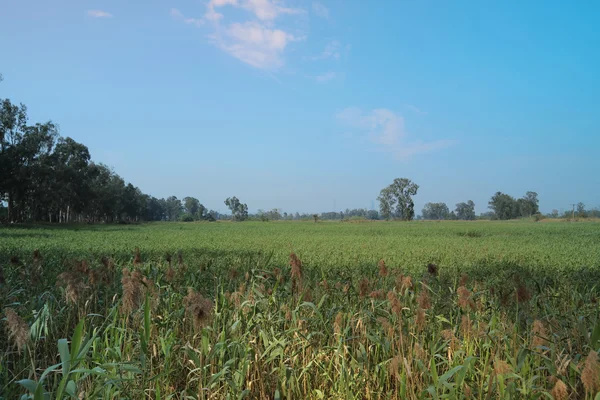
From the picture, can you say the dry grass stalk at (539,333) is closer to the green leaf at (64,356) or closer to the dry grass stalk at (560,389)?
the dry grass stalk at (560,389)

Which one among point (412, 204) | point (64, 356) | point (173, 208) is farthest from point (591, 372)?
point (173, 208)

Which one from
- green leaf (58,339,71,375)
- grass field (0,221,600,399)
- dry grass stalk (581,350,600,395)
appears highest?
green leaf (58,339,71,375)

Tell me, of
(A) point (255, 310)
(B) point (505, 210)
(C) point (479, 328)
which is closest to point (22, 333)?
(A) point (255, 310)

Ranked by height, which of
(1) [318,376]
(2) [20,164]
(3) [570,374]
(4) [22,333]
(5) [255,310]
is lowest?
(1) [318,376]

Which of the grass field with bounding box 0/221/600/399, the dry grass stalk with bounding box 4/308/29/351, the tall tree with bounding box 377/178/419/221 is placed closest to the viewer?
the dry grass stalk with bounding box 4/308/29/351

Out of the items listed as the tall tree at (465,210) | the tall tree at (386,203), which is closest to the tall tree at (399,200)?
the tall tree at (386,203)

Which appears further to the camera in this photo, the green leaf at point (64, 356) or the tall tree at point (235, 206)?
the tall tree at point (235, 206)

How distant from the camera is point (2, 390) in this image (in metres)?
2.87

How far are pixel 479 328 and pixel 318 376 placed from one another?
1.43 meters

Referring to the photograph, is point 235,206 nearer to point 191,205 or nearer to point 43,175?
point 191,205

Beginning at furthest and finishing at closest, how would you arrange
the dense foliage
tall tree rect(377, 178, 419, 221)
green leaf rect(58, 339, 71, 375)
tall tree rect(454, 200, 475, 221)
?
tall tree rect(454, 200, 475, 221), tall tree rect(377, 178, 419, 221), the dense foliage, green leaf rect(58, 339, 71, 375)

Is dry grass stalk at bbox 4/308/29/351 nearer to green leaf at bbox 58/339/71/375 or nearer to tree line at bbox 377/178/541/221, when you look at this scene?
green leaf at bbox 58/339/71/375

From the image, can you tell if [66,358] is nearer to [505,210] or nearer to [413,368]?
[413,368]

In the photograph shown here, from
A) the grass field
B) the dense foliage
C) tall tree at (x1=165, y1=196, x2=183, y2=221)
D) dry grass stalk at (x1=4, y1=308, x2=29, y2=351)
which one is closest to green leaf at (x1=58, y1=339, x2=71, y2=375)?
the grass field
